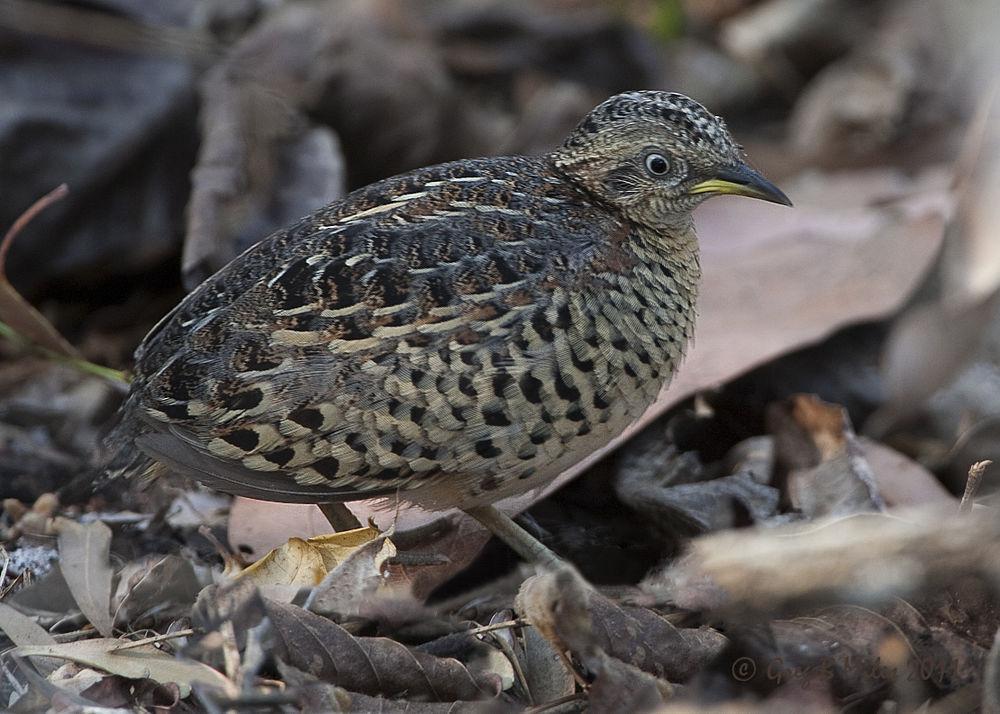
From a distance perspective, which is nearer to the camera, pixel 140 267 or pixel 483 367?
Answer: pixel 483 367

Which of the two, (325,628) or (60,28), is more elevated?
(60,28)

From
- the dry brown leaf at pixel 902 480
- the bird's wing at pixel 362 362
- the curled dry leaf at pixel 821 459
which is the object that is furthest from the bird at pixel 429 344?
the dry brown leaf at pixel 902 480

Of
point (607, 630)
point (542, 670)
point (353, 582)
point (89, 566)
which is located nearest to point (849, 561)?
point (607, 630)

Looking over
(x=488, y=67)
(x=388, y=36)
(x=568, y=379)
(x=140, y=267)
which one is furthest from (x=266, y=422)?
(x=488, y=67)

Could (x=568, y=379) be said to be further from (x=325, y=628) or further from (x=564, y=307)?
(x=325, y=628)

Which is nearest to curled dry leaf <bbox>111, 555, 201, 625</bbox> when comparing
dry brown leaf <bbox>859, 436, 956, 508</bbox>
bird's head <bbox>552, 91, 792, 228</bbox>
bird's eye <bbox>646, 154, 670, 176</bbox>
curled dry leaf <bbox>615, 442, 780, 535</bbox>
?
curled dry leaf <bbox>615, 442, 780, 535</bbox>

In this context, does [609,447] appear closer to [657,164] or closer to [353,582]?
[657,164]
